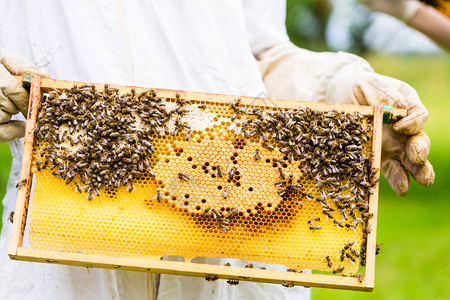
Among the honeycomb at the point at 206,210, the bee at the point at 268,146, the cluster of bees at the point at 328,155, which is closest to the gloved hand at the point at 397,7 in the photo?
the cluster of bees at the point at 328,155

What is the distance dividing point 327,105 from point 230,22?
1188 millimetres

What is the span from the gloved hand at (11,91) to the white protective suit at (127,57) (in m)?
0.29

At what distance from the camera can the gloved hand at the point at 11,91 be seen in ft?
10.7

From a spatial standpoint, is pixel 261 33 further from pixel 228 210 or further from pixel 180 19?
pixel 228 210

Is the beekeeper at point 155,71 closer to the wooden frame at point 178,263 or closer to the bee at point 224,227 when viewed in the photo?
the wooden frame at point 178,263

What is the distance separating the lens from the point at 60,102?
3.25 meters

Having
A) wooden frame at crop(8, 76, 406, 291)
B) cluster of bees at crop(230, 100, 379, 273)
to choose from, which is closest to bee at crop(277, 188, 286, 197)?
cluster of bees at crop(230, 100, 379, 273)

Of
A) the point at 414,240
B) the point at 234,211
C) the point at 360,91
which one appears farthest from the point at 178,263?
the point at 414,240

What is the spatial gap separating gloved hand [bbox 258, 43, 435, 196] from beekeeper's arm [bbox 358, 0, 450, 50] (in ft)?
6.80

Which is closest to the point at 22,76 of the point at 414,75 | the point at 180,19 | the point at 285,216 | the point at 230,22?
the point at 180,19

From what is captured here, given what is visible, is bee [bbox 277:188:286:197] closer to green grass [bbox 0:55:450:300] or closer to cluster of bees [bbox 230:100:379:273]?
cluster of bees [bbox 230:100:379:273]

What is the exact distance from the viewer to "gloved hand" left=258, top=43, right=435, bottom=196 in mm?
3506

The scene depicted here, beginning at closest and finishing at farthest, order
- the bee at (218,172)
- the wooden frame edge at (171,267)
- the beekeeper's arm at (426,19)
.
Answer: the wooden frame edge at (171,267)
the bee at (218,172)
the beekeeper's arm at (426,19)

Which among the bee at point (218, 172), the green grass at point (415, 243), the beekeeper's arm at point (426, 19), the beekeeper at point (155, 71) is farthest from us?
the green grass at point (415, 243)
